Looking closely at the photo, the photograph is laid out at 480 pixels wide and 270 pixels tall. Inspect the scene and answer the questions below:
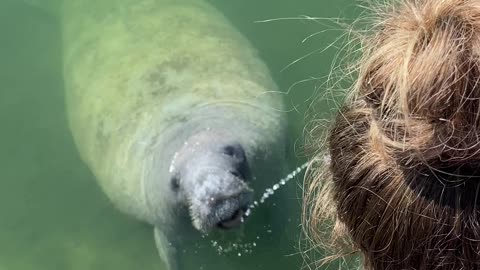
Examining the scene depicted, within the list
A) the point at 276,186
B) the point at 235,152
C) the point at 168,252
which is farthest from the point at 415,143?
the point at 168,252

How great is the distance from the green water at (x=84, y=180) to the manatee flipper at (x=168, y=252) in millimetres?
92

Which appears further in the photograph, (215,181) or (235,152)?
(235,152)

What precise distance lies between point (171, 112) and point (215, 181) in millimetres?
904

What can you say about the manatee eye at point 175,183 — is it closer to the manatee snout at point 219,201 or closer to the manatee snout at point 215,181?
the manatee snout at point 215,181

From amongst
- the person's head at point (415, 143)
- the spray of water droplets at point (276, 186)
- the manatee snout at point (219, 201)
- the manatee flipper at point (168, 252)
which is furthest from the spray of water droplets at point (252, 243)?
the person's head at point (415, 143)

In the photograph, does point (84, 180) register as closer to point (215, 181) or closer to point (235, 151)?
point (235, 151)

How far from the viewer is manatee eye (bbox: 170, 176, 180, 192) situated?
4027 mm

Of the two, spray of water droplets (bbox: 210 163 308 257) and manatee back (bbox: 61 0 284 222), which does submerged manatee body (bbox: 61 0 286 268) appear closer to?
manatee back (bbox: 61 0 284 222)

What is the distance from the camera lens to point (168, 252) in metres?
4.52

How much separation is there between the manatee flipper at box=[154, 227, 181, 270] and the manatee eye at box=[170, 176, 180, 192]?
56cm

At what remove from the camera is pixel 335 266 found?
4.13 meters

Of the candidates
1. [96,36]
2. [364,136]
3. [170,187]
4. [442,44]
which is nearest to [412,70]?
[442,44]

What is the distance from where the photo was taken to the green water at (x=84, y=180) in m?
4.54

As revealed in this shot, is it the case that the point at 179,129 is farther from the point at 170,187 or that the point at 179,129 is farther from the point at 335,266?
the point at 335,266
